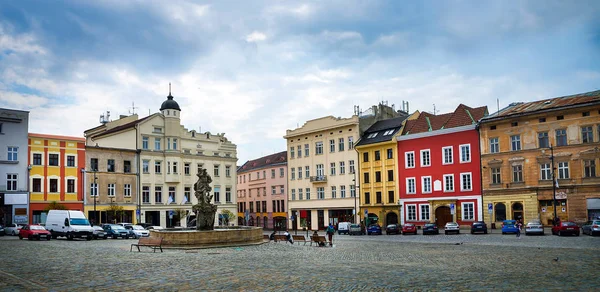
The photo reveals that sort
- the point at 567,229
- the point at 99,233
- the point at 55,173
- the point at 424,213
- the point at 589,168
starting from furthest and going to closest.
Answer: the point at 424,213 < the point at 55,173 < the point at 589,168 < the point at 99,233 < the point at 567,229

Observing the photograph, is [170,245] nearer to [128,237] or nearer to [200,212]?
[200,212]

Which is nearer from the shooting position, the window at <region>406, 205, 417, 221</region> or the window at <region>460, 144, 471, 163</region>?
the window at <region>460, 144, 471, 163</region>

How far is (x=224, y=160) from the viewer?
77062 millimetres

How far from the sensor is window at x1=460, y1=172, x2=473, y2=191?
58.2m

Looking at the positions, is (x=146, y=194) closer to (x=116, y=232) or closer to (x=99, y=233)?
(x=116, y=232)

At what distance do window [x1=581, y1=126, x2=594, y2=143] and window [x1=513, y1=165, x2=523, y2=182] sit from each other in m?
6.08

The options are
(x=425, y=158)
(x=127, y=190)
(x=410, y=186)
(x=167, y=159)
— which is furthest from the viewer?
(x=167, y=159)

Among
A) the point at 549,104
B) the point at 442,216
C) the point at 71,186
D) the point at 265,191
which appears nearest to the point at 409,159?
the point at 442,216

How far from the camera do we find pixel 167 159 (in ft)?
232

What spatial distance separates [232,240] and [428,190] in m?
35.1

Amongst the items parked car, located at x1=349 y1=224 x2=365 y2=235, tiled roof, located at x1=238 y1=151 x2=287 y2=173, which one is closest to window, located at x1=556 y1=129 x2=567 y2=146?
parked car, located at x1=349 y1=224 x2=365 y2=235

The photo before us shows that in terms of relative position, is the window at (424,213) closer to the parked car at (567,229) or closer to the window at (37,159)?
the parked car at (567,229)

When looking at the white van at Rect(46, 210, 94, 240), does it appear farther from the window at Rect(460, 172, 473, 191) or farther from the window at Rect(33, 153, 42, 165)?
the window at Rect(460, 172, 473, 191)

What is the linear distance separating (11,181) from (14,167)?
143cm
